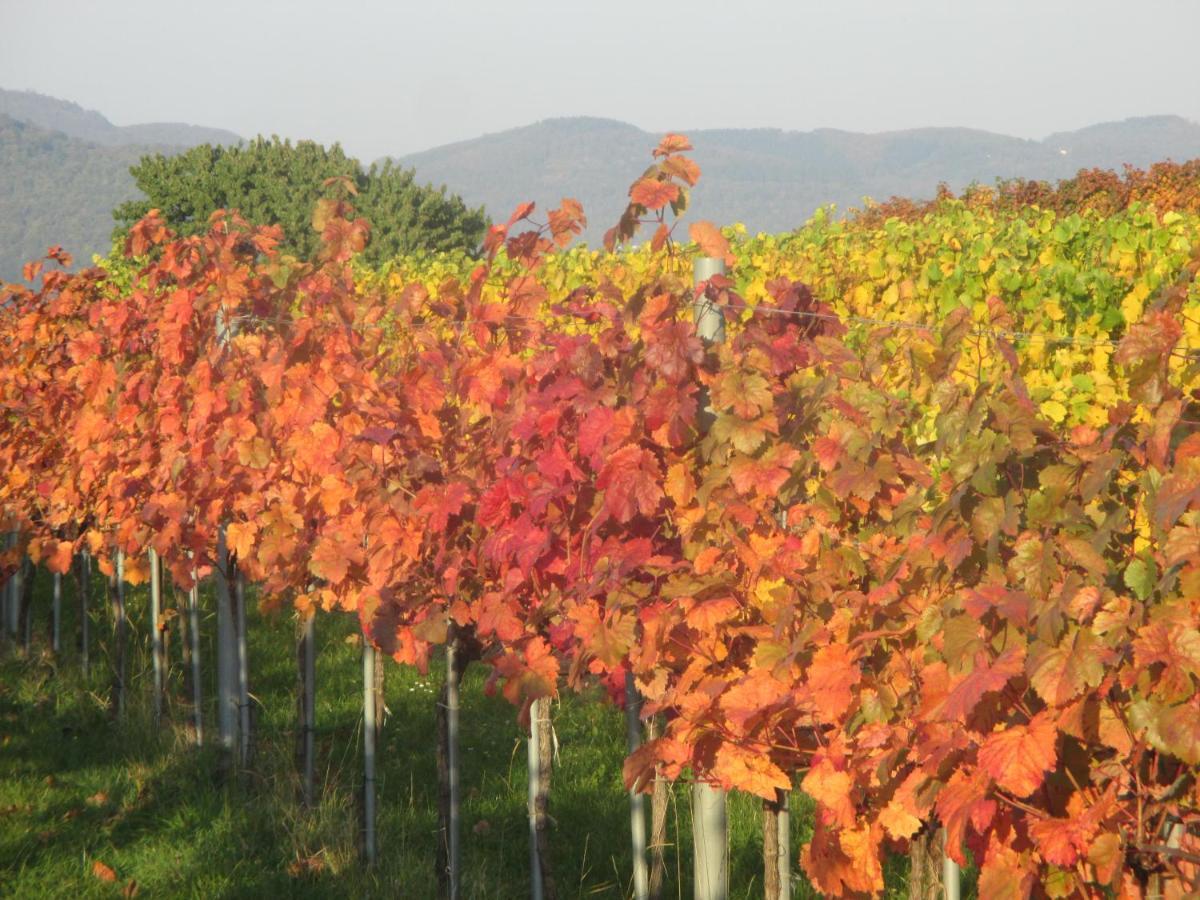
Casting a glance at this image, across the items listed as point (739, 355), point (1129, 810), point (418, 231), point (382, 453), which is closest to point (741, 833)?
point (382, 453)

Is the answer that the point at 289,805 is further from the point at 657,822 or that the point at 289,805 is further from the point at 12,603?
the point at 12,603

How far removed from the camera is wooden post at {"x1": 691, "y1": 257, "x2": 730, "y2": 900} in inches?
119

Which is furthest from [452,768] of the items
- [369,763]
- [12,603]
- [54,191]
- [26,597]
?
[54,191]

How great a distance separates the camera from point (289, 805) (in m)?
5.16

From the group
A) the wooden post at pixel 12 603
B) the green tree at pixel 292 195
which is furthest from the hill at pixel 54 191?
the wooden post at pixel 12 603

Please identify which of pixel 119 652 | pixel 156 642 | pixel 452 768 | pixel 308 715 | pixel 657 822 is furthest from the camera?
pixel 119 652

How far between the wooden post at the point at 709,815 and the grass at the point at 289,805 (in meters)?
1.02

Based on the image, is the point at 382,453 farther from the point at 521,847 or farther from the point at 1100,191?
the point at 1100,191

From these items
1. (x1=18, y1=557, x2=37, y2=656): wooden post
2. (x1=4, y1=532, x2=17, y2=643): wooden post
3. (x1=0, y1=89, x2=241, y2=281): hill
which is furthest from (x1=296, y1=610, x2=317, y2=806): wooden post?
(x1=0, y1=89, x2=241, y2=281): hill

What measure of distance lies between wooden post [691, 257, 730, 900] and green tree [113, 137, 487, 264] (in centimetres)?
4085

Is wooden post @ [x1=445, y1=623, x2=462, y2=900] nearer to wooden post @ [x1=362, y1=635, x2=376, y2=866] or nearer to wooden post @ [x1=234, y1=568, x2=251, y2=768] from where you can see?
wooden post @ [x1=362, y1=635, x2=376, y2=866]

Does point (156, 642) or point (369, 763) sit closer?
point (369, 763)

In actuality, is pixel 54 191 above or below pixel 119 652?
above

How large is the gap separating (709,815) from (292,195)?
166 ft
